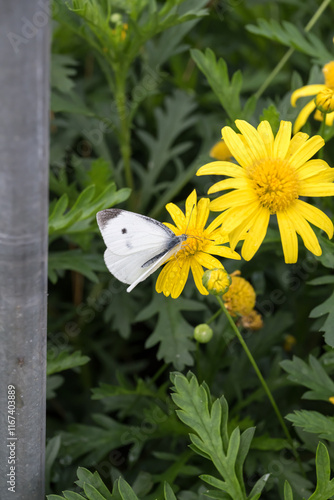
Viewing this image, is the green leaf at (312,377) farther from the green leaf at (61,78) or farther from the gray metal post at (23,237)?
the green leaf at (61,78)

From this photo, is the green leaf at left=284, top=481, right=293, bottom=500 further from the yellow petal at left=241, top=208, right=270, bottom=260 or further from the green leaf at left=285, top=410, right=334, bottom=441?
the yellow petal at left=241, top=208, right=270, bottom=260

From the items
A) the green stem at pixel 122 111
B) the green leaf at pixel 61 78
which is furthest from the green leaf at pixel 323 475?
the green leaf at pixel 61 78

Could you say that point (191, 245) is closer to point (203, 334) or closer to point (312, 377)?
point (203, 334)

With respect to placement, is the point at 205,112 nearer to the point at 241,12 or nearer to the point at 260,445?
the point at 241,12

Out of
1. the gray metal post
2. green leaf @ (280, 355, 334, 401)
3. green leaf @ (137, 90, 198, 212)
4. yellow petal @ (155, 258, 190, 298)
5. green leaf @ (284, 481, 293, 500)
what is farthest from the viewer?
green leaf @ (137, 90, 198, 212)

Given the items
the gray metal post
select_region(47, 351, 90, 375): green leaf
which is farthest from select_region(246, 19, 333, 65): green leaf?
the gray metal post

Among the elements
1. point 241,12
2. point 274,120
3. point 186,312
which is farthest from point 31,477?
point 241,12

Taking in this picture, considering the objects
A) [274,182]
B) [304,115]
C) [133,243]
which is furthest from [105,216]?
[304,115]
